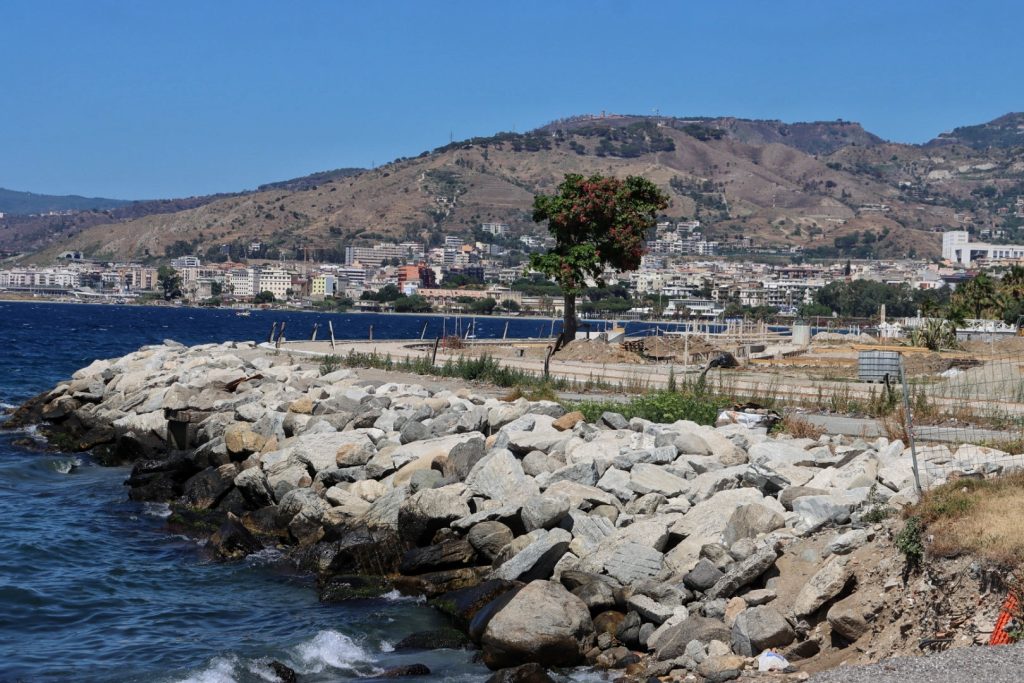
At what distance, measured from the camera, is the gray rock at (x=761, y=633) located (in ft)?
31.1

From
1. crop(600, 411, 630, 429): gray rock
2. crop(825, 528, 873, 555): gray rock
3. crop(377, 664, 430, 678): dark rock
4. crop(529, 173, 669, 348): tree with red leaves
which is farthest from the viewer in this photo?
crop(529, 173, 669, 348): tree with red leaves

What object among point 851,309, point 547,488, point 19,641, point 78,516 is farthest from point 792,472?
point 851,309

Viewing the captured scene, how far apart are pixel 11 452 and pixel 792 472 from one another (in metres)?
17.1

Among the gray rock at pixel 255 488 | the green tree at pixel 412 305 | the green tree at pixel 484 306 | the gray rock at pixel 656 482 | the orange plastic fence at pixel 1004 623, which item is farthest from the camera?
the green tree at pixel 412 305

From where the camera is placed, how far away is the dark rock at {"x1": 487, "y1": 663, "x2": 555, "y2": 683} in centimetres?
979

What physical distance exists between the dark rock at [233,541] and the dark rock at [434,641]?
4.17 meters

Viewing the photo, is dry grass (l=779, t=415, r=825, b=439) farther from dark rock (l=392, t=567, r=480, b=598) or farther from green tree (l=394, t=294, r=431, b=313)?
green tree (l=394, t=294, r=431, b=313)

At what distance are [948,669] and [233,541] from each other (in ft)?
32.1

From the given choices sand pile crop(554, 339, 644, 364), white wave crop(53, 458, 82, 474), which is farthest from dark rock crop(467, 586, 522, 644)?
sand pile crop(554, 339, 644, 364)

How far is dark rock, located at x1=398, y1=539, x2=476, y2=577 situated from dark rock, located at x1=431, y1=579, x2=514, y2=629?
83 centimetres

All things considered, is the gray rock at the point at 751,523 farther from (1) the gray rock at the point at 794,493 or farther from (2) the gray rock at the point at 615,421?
(2) the gray rock at the point at 615,421

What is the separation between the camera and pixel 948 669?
24.8ft

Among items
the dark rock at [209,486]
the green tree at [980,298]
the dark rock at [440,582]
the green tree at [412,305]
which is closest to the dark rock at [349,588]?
the dark rock at [440,582]

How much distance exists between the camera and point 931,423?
15.1 metres
